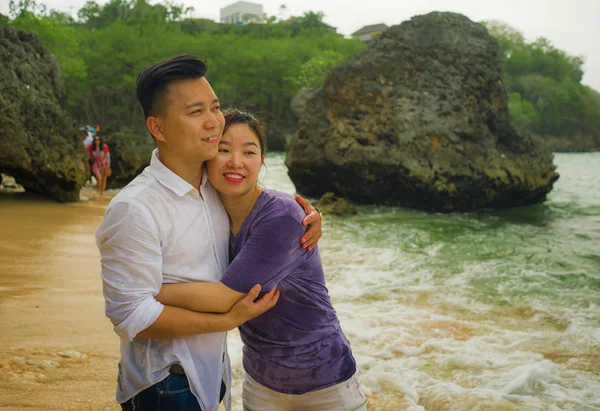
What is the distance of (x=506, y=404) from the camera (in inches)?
164

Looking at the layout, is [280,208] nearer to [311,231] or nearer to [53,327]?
[311,231]

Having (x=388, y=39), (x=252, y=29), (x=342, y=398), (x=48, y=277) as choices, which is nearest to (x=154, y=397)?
(x=342, y=398)

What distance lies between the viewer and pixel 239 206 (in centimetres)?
237

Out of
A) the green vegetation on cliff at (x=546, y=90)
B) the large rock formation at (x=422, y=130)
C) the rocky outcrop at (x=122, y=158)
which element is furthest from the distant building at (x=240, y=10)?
the large rock formation at (x=422, y=130)

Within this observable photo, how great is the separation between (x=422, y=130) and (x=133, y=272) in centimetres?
1284

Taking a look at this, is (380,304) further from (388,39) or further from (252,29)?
(252,29)

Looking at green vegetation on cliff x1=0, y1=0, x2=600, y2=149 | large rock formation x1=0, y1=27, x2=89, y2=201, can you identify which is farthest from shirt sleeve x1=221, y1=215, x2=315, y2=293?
green vegetation on cliff x1=0, y1=0, x2=600, y2=149

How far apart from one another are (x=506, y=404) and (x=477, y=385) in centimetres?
35

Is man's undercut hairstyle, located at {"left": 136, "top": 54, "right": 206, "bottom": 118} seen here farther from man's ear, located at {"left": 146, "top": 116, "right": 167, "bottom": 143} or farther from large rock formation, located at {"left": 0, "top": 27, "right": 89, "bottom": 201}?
large rock formation, located at {"left": 0, "top": 27, "right": 89, "bottom": 201}

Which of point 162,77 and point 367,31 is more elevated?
point 367,31

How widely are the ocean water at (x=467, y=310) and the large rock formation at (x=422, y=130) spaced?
145 cm

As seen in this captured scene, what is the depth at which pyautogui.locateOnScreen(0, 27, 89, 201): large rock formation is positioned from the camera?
1062cm

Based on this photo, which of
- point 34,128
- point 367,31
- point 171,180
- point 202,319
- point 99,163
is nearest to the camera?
point 202,319

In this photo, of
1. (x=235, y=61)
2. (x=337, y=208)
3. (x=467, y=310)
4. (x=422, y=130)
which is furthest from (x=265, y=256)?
(x=235, y=61)
